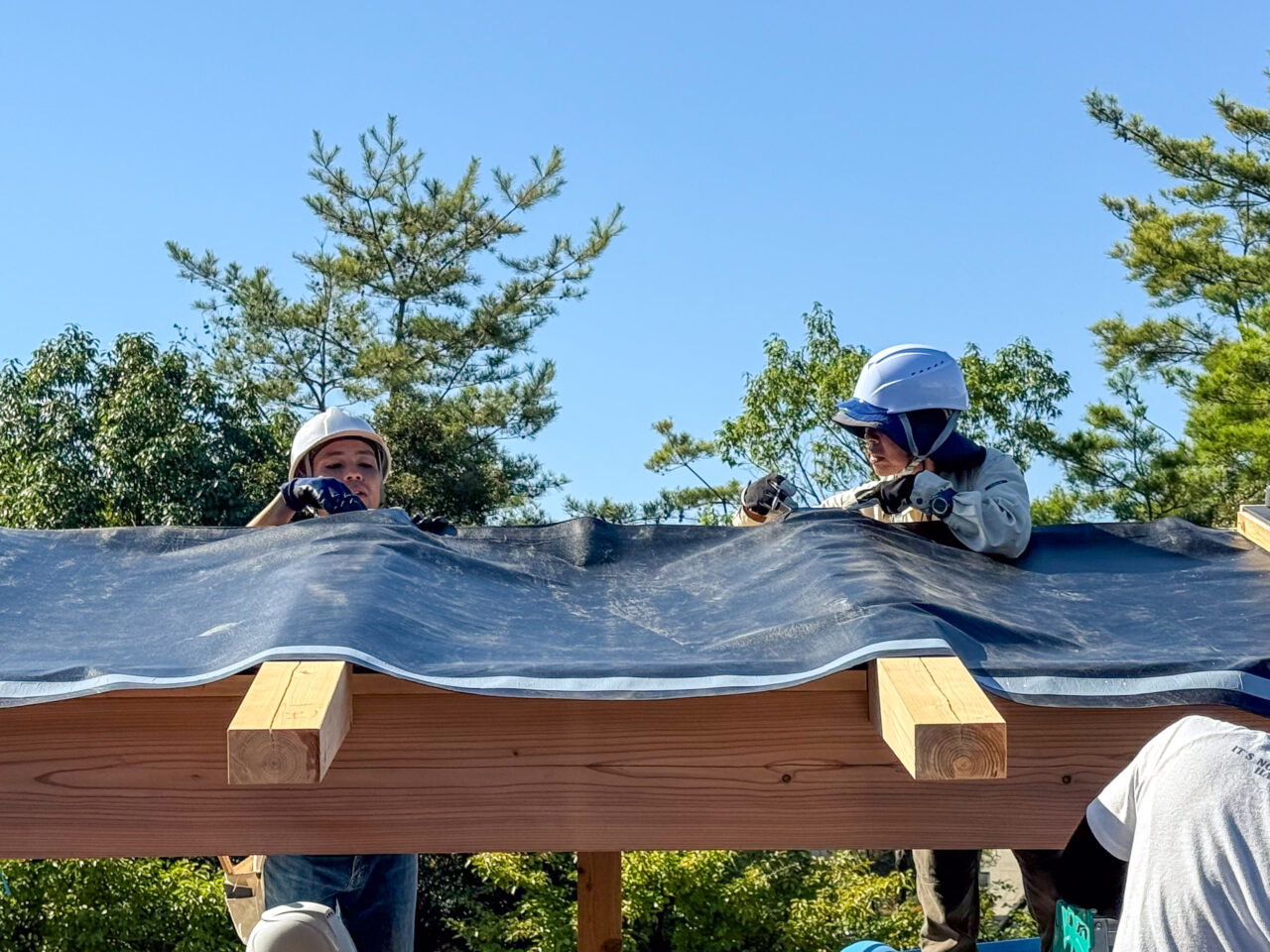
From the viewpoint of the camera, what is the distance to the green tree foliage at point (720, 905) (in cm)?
1080

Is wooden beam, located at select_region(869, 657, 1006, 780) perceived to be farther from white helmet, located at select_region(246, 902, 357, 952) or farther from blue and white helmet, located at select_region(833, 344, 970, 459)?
blue and white helmet, located at select_region(833, 344, 970, 459)

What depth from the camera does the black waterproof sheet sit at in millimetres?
2666

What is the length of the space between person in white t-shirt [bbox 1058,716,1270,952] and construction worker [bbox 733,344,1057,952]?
5.52 ft

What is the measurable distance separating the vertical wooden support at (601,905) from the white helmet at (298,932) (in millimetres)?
2160

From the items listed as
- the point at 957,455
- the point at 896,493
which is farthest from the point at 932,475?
the point at 957,455

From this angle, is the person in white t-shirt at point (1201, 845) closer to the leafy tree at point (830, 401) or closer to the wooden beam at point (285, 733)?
the wooden beam at point (285, 733)

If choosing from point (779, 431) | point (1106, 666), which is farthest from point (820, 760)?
point (779, 431)

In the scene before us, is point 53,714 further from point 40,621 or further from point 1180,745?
point 1180,745

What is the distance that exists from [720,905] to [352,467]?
7330mm

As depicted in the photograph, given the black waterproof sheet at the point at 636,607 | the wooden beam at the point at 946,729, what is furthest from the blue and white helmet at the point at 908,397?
the wooden beam at the point at 946,729

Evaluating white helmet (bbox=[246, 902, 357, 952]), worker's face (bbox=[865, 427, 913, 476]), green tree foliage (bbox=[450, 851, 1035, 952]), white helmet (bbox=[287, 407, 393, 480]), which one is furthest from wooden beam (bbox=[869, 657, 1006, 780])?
green tree foliage (bbox=[450, 851, 1035, 952])

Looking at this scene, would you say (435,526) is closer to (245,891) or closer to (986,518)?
(245,891)

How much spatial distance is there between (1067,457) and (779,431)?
5.03 m

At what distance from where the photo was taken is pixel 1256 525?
12.1 feet
